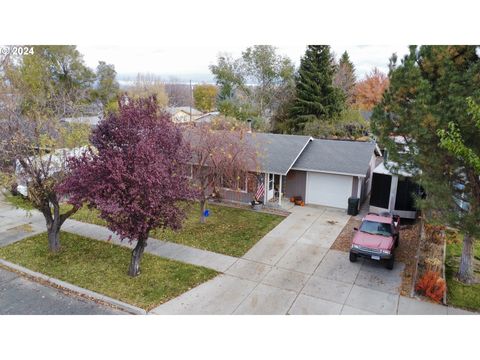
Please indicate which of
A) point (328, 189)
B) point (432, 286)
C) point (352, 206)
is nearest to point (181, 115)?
point (328, 189)

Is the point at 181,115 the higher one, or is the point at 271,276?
the point at 181,115

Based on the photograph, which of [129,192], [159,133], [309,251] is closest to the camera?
[129,192]

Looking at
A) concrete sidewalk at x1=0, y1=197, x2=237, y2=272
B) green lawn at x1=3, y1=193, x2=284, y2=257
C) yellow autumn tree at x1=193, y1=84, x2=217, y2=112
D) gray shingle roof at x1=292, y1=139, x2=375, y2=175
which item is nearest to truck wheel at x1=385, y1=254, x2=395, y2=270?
green lawn at x1=3, y1=193, x2=284, y2=257

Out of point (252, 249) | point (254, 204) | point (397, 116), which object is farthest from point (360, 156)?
point (252, 249)

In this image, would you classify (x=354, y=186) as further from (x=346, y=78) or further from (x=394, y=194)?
(x=346, y=78)

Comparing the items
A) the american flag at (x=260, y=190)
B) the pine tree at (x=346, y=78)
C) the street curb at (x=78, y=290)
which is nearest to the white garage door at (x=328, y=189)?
the american flag at (x=260, y=190)

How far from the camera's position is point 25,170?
11.6 metres

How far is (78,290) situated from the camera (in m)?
10.1

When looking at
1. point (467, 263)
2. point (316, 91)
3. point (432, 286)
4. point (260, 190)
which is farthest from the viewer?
point (316, 91)

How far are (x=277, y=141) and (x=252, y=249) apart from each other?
8.79 metres

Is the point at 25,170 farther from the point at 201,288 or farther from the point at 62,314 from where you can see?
the point at 201,288

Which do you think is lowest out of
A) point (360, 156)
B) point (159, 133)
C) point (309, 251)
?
point (309, 251)

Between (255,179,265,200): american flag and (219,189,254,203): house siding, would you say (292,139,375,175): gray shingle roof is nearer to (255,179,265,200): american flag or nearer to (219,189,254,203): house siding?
(255,179,265,200): american flag

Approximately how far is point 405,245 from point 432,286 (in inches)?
158
